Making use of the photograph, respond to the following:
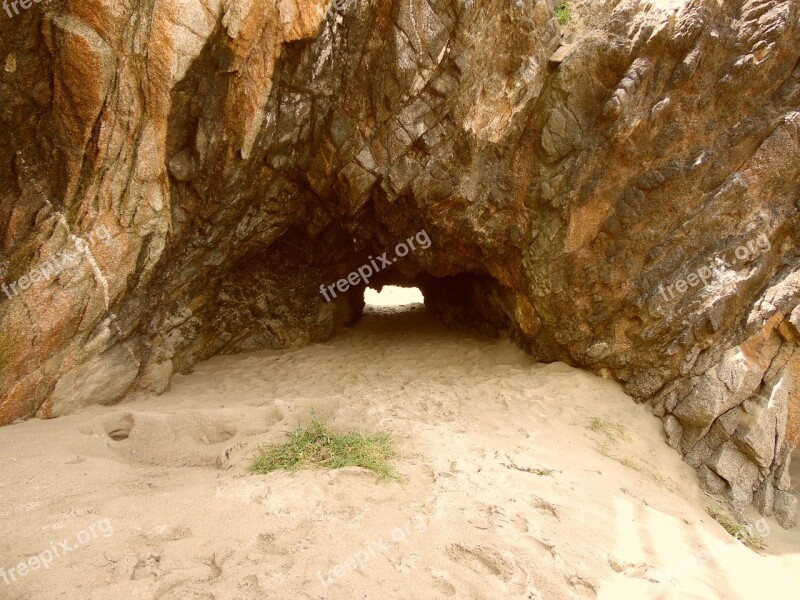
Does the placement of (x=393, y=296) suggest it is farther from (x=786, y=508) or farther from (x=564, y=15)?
(x=786, y=508)

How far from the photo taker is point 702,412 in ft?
15.6

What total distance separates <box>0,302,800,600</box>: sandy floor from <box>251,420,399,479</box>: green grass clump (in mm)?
122

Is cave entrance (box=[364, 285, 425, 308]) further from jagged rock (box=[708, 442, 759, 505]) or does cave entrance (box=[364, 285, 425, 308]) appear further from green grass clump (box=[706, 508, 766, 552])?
green grass clump (box=[706, 508, 766, 552])

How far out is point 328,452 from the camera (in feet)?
11.2

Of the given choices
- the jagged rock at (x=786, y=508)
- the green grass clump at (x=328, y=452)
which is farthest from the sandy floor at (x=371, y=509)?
the jagged rock at (x=786, y=508)

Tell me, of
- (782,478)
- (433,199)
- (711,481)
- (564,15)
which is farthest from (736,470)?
(564,15)

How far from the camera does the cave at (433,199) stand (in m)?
3.64

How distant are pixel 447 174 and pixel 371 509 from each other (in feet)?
12.8

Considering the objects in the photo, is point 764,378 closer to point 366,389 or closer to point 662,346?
point 662,346

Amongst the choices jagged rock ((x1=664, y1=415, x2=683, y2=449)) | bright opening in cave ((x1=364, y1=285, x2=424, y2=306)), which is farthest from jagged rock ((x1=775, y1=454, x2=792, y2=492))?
bright opening in cave ((x1=364, y1=285, x2=424, y2=306))

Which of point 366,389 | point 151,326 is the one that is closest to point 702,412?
point 366,389

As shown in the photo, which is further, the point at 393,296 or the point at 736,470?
the point at 393,296

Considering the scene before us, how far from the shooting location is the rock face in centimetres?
366

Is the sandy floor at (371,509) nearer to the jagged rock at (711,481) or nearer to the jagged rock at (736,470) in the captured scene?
the jagged rock at (711,481)
